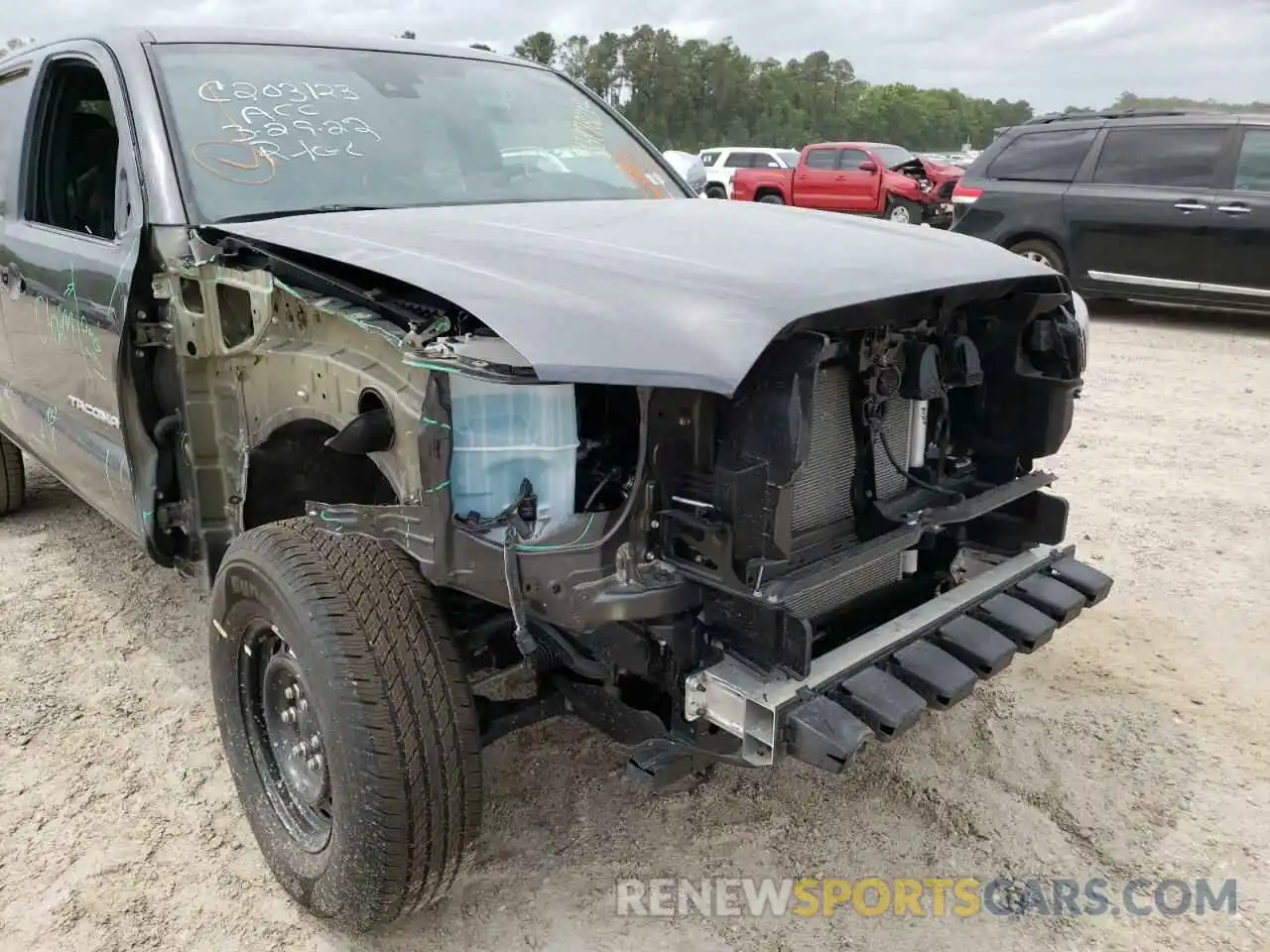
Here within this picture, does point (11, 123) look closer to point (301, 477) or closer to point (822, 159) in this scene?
point (301, 477)

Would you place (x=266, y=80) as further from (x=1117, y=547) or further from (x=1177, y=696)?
Answer: (x=1117, y=547)

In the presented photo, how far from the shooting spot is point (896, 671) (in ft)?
7.31

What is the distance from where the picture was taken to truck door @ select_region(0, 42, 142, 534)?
116 inches

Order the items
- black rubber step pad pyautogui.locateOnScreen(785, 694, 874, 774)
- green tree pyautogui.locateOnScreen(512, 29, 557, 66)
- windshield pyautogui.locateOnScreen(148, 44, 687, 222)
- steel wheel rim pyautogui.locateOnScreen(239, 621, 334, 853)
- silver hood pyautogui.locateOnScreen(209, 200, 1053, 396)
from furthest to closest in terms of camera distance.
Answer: green tree pyautogui.locateOnScreen(512, 29, 557, 66) < windshield pyautogui.locateOnScreen(148, 44, 687, 222) < steel wheel rim pyautogui.locateOnScreen(239, 621, 334, 853) < black rubber step pad pyautogui.locateOnScreen(785, 694, 874, 774) < silver hood pyautogui.locateOnScreen(209, 200, 1053, 396)

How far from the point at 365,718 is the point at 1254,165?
9370mm

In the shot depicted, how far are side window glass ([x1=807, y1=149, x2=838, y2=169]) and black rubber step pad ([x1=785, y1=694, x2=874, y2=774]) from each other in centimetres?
1898

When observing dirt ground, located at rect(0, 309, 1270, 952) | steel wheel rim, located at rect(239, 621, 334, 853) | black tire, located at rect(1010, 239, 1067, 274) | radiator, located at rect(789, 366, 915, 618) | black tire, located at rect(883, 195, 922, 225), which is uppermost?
radiator, located at rect(789, 366, 915, 618)

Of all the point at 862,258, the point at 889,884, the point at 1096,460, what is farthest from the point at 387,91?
the point at 1096,460

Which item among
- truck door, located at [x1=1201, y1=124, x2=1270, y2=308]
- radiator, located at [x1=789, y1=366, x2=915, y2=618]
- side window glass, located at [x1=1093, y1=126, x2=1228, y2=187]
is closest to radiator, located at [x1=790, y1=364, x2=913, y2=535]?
radiator, located at [x1=789, y1=366, x2=915, y2=618]

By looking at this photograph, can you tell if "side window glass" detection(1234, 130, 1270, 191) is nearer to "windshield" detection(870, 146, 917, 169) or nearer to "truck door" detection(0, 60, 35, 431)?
"truck door" detection(0, 60, 35, 431)

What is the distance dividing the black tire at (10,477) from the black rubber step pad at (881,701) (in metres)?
4.12

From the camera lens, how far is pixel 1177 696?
3285mm

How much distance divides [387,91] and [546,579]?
2022 millimetres

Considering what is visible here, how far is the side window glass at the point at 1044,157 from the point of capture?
9.75 meters
